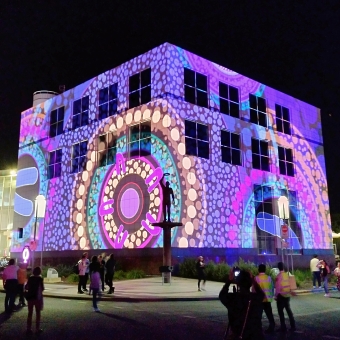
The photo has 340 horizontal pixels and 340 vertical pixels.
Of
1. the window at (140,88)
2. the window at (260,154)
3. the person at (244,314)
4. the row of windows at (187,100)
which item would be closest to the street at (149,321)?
the person at (244,314)

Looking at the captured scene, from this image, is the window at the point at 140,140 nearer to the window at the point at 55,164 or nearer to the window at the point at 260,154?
the window at the point at 260,154

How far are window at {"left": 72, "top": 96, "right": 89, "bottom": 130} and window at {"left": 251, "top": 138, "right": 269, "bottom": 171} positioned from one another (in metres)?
16.1

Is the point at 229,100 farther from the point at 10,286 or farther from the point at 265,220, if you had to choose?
the point at 10,286

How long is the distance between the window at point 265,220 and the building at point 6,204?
1585 inches

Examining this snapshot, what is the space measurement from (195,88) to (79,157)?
13.2m

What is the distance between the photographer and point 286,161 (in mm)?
40875

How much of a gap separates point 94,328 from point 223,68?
30.3 metres

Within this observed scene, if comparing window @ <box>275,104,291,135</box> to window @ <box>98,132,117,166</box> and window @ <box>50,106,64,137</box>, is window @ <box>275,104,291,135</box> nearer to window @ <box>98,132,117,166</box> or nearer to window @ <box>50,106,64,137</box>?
window @ <box>98,132,117,166</box>

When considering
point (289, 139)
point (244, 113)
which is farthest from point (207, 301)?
point (289, 139)

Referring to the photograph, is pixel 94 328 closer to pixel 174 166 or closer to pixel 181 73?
pixel 174 166

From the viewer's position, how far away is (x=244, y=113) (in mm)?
37469

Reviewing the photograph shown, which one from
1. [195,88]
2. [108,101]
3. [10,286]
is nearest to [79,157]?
[108,101]

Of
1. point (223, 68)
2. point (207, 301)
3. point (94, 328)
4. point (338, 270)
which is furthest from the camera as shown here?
point (223, 68)

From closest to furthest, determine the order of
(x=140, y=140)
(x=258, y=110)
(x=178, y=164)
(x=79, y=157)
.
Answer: (x=178, y=164) → (x=140, y=140) → (x=79, y=157) → (x=258, y=110)
